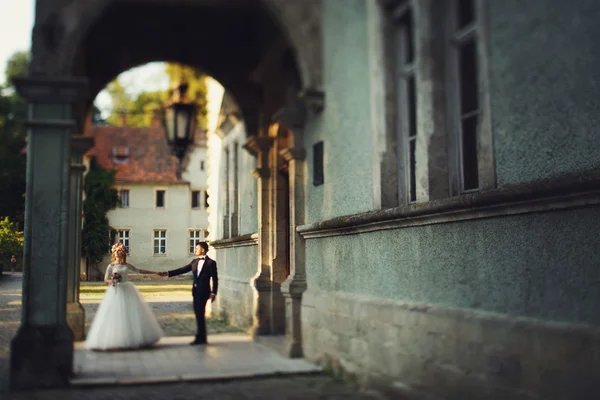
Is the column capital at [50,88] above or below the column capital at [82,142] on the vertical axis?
below

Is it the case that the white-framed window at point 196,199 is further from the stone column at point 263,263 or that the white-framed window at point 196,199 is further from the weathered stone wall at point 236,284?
the stone column at point 263,263

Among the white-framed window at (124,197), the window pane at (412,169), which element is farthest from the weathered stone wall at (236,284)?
the white-framed window at (124,197)

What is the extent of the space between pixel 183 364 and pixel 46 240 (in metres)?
2.56

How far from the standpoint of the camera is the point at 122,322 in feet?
36.7

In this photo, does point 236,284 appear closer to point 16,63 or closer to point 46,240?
point 46,240

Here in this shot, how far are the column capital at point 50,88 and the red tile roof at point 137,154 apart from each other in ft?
86.2

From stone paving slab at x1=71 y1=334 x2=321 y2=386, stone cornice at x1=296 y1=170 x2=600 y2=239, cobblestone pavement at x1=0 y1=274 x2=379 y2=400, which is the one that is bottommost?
cobblestone pavement at x1=0 y1=274 x2=379 y2=400

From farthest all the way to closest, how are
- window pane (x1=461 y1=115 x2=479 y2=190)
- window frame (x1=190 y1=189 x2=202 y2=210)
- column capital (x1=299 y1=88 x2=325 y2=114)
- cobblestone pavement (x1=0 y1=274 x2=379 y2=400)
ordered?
window frame (x1=190 y1=189 x2=202 y2=210) < column capital (x1=299 y1=88 x2=325 y2=114) < cobblestone pavement (x1=0 y1=274 x2=379 y2=400) < window pane (x1=461 y1=115 x2=479 y2=190)

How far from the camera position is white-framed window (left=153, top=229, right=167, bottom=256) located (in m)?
19.3

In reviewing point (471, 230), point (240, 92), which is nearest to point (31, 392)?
point (471, 230)

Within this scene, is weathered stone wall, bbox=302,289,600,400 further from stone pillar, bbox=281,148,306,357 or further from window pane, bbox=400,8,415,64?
window pane, bbox=400,8,415,64

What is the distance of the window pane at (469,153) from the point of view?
5996 mm

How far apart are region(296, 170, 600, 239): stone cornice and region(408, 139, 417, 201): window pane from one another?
1.41 feet

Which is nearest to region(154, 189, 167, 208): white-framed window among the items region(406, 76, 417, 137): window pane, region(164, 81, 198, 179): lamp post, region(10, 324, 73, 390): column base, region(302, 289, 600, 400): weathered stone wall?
region(164, 81, 198, 179): lamp post
